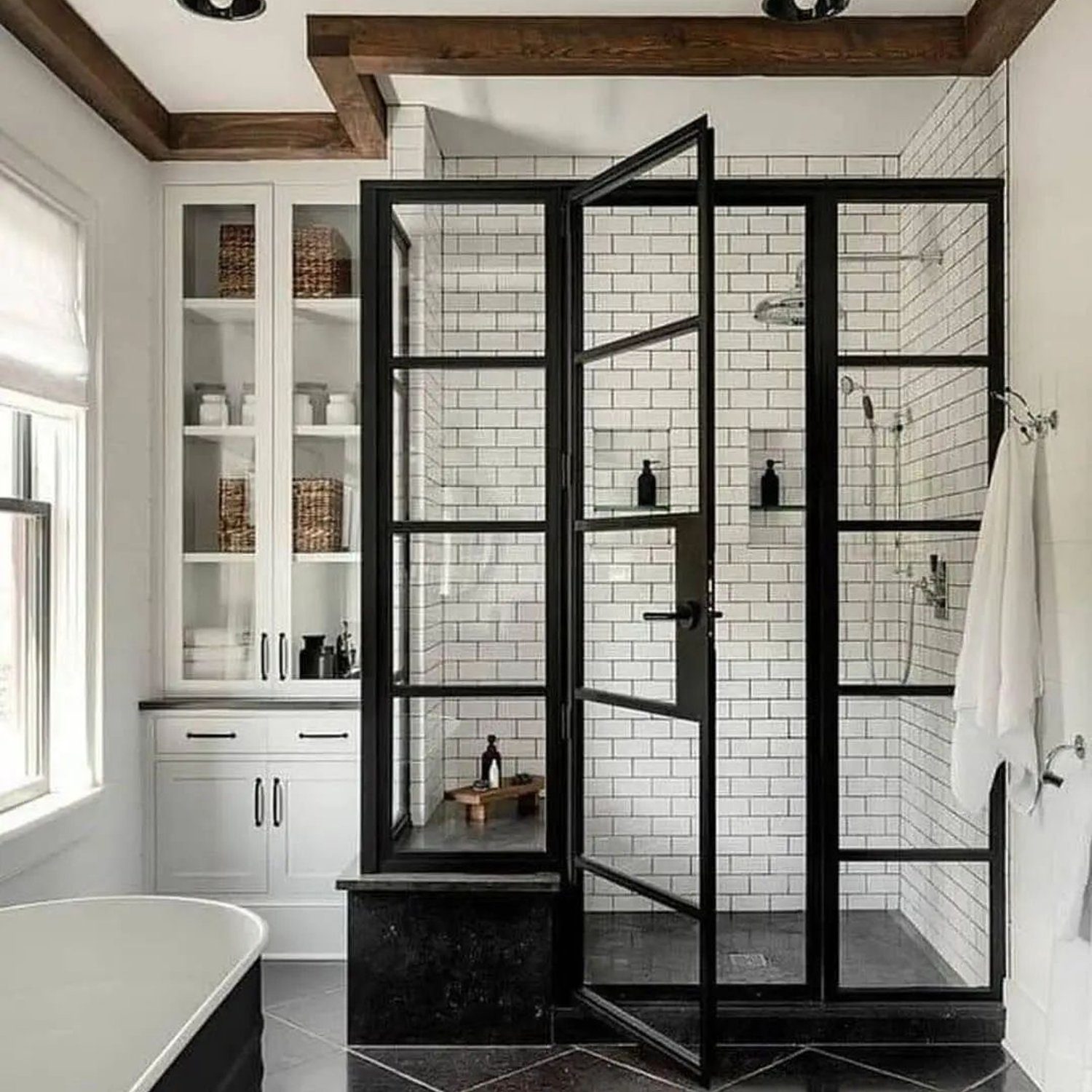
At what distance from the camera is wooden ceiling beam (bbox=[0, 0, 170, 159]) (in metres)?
3.52

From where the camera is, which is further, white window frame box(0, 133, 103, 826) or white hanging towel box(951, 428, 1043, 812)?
white window frame box(0, 133, 103, 826)

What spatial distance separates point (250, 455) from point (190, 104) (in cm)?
120

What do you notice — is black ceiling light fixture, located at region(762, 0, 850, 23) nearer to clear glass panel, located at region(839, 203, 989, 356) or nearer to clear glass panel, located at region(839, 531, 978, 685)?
clear glass panel, located at region(839, 203, 989, 356)

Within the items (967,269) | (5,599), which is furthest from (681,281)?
(5,599)

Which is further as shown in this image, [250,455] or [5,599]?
[250,455]

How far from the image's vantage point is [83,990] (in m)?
2.58

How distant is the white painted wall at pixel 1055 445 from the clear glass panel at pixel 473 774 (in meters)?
1.39

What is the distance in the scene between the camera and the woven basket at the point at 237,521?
4773 millimetres

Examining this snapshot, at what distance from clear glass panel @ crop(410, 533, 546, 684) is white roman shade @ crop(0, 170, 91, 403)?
1149 mm

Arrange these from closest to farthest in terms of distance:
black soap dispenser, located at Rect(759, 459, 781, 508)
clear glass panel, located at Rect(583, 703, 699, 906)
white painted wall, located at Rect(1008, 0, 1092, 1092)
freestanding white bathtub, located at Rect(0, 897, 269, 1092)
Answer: freestanding white bathtub, located at Rect(0, 897, 269, 1092), white painted wall, located at Rect(1008, 0, 1092, 1092), clear glass panel, located at Rect(583, 703, 699, 906), black soap dispenser, located at Rect(759, 459, 781, 508)

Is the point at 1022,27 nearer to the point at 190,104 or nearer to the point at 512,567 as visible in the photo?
the point at 512,567

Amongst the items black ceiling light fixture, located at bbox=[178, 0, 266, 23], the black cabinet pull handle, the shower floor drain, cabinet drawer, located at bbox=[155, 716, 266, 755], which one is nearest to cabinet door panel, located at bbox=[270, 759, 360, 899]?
the black cabinet pull handle

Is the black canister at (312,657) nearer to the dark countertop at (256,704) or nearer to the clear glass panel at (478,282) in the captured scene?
the dark countertop at (256,704)

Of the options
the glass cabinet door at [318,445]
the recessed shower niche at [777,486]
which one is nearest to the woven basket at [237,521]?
the glass cabinet door at [318,445]
